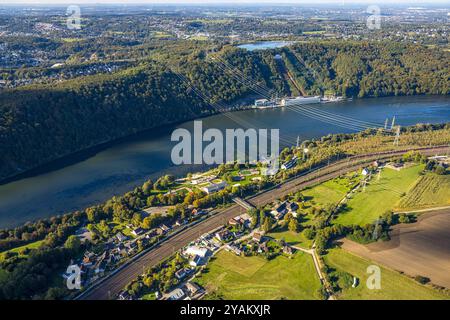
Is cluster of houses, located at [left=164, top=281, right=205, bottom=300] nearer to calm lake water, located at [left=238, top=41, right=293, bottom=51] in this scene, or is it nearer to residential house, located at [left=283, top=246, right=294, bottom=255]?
residential house, located at [left=283, top=246, right=294, bottom=255]

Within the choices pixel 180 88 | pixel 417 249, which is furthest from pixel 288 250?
pixel 180 88

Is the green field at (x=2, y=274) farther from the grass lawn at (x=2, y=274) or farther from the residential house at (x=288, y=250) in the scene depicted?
the residential house at (x=288, y=250)

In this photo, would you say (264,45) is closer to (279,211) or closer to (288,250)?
(279,211)

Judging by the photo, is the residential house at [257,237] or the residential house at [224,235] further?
the residential house at [224,235]

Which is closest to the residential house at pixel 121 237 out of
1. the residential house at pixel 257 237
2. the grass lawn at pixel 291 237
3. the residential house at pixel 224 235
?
the residential house at pixel 224 235

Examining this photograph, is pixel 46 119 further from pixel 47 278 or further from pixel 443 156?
pixel 443 156

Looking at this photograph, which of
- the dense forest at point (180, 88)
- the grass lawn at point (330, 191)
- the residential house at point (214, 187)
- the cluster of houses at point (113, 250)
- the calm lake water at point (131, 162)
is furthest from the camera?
the dense forest at point (180, 88)

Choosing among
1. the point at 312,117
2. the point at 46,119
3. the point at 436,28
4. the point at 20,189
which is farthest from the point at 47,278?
the point at 436,28
